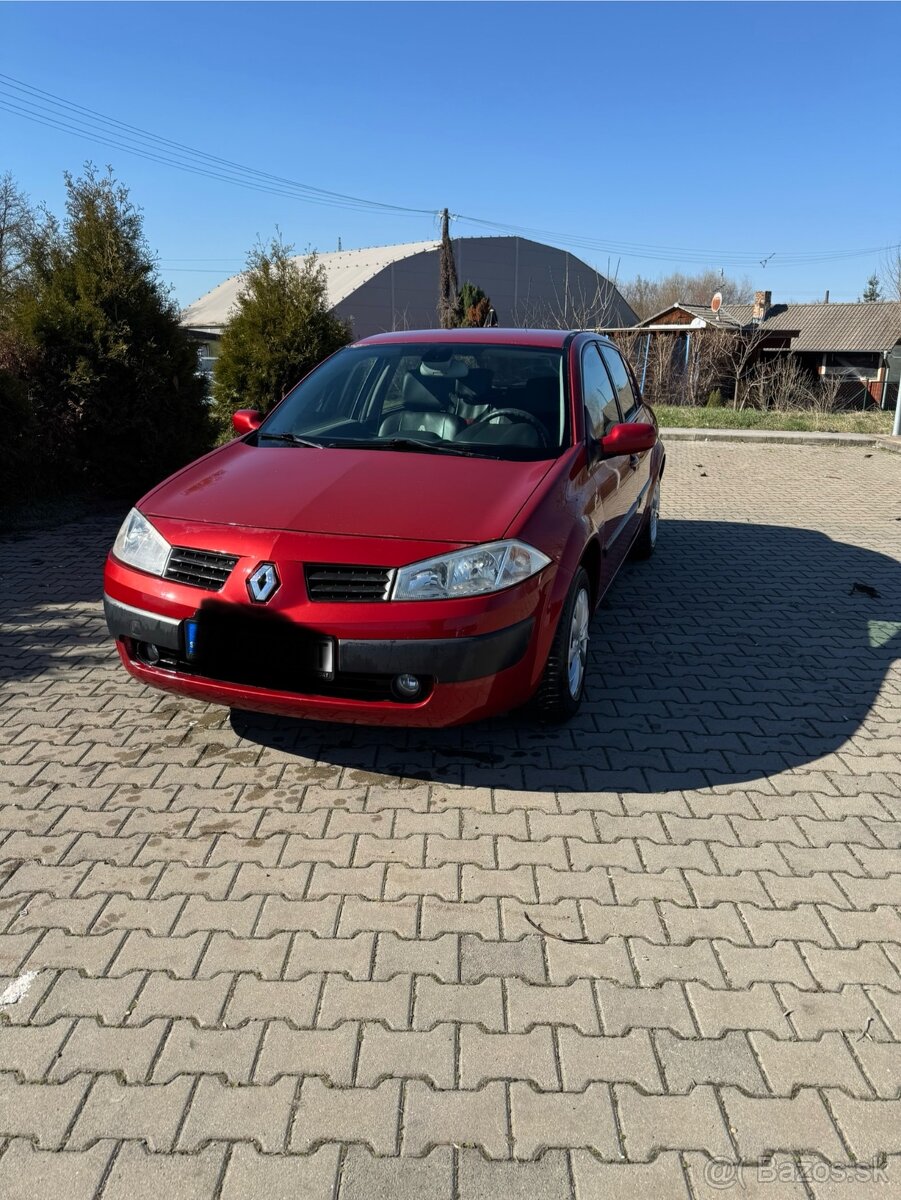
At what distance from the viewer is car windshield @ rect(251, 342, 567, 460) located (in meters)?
4.53

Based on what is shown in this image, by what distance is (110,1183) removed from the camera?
6.67ft

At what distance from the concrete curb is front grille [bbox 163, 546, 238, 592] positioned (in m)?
13.9

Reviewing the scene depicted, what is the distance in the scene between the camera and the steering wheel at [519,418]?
4547 mm

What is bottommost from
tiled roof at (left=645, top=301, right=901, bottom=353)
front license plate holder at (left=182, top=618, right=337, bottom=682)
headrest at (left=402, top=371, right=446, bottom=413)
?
front license plate holder at (left=182, top=618, right=337, bottom=682)

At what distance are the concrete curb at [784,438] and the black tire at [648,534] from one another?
918cm

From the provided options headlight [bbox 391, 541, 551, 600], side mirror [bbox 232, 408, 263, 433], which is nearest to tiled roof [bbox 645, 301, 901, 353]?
side mirror [bbox 232, 408, 263, 433]

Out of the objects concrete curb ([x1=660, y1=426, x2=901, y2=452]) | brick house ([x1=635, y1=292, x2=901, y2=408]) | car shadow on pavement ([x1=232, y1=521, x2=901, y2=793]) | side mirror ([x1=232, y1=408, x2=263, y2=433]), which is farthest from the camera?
brick house ([x1=635, y1=292, x2=901, y2=408])

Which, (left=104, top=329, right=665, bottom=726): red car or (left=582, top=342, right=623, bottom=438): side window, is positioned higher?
(left=582, top=342, right=623, bottom=438): side window

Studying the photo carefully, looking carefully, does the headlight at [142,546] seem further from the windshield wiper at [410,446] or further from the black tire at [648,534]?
the black tire at [648,534]

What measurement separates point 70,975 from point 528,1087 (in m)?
1.33

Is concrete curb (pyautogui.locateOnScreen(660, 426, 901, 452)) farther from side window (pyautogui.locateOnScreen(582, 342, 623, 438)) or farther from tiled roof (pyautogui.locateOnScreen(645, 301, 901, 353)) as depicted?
tiled roof (pyautogui.locateOnScreen(645, 301, 901, 353))

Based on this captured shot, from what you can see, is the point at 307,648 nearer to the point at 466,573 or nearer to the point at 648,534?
the point at 466,573

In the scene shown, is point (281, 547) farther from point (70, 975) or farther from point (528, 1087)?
point (528, 1087)

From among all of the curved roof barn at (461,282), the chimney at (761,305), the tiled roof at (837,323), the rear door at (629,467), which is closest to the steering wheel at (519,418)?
the rear door at (629,467)
